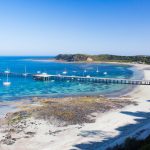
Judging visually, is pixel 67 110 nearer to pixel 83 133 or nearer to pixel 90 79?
pixel 83 133

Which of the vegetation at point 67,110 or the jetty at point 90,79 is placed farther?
the jetty at point 90,79

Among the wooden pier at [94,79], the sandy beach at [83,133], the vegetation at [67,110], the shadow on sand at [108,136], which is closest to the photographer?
the shadow on sand at [108,136]

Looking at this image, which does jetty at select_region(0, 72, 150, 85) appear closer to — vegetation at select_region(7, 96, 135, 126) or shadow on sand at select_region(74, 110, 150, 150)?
vegetation at select_region(7, 96, 135, 126)

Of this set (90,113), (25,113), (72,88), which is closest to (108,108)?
(90,113)

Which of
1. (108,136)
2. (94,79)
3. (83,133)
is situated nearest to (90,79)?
(94,79)

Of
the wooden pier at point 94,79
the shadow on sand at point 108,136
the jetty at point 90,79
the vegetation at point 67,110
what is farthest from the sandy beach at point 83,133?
the jetty at point 90,79

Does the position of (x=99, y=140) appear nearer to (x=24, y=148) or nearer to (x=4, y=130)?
(x=24, y=148)

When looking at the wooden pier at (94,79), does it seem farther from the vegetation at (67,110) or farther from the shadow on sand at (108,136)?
the shadow on sand at (108,136)

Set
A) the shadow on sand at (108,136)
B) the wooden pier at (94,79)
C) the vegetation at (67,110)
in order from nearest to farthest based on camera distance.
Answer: the shadow on sand at (108,136) → the vegetation at (67,110) → the wooden pier at (94,79)

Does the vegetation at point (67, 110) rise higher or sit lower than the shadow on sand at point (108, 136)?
higher
